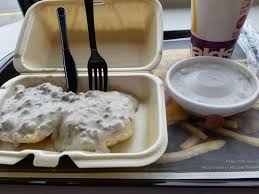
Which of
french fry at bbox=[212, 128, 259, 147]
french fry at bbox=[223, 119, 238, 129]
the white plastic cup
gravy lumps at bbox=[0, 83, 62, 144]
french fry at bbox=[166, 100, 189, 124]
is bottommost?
french fry at bbox=[212, 128, 259, 147]

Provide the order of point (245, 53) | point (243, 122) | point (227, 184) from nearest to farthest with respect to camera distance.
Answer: point (227, 184), point (243, 122), point (245, 53)

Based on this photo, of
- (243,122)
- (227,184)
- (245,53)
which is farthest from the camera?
(245,53)

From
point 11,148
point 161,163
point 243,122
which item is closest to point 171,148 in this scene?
point 161,163

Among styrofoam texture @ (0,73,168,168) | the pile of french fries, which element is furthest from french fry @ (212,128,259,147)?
styrofoam texture @ (0,73,168,168)

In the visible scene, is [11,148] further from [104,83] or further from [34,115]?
[104,83]

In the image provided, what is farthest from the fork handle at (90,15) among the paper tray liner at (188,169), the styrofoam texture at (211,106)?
the paper tray liner at (188,169)

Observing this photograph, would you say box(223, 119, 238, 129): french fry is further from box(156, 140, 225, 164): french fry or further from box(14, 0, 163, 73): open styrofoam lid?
box(14, 0, 163, 73): open styrofoam lid

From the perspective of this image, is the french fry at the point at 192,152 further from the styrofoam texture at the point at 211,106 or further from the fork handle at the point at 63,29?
the fork handle at the point at 63,29

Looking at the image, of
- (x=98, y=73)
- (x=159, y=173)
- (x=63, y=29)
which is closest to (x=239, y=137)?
(x=159, y=173)
